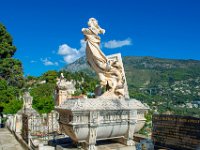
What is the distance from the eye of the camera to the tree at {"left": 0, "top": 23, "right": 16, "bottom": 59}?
32.8m

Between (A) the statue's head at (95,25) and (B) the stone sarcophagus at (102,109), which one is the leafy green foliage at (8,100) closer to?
(B) the stone sarcophagus at (102,109)

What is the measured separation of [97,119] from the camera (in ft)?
32.2

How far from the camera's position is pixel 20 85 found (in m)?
33.4

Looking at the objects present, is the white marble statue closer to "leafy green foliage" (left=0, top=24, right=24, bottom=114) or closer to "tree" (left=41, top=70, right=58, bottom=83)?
"leafy green foliage" (left=0, top=24, right=24, bottom=114)

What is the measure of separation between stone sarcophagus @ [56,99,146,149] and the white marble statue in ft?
2.50

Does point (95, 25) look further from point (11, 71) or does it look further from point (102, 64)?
point (11, 71)

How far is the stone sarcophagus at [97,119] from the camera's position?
9.48 metres

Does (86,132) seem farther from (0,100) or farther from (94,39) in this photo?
(0,100)

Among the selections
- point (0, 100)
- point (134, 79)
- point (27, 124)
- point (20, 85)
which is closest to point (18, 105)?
point (0, 100)

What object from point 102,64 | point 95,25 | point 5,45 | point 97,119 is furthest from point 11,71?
point 97,119

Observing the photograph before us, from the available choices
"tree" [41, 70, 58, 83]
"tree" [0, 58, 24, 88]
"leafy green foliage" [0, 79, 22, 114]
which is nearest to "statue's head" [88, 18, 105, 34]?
"leafy green foliage" [0, 79, 22, 114]

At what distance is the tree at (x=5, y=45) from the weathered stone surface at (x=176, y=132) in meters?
26.7

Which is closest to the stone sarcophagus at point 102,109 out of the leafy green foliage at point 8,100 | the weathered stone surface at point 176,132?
the weathered stone surface at point 176,132

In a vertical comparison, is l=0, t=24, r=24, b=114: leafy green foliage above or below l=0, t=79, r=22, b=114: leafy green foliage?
above
